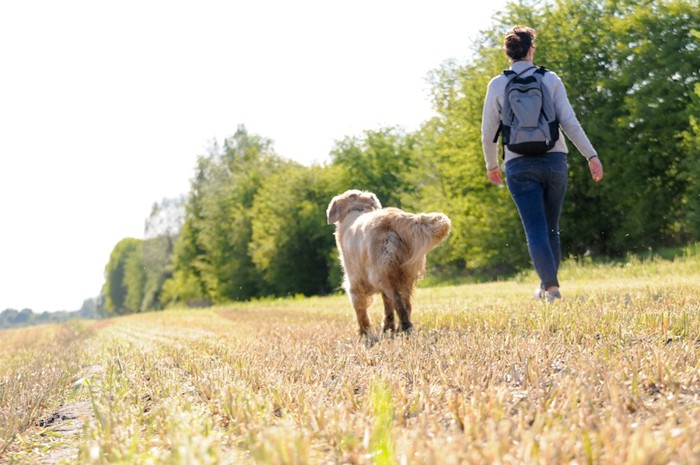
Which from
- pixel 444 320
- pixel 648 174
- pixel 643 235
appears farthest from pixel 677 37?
pixel 444 320

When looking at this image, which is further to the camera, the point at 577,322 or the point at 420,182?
the point at 420,182

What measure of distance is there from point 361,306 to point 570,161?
18.5 metres

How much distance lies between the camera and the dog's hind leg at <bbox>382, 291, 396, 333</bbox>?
5953 millimetres

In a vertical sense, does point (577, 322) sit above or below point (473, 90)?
below

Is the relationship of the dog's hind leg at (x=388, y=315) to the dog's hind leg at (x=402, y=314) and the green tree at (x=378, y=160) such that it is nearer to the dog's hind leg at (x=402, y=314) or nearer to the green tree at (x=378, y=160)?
the dog's hind leg at (x=402, y=314)

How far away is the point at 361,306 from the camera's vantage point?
6.34 m

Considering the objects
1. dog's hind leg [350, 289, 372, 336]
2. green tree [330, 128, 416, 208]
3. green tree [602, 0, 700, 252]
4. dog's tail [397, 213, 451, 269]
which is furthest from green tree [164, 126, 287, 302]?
dog's tail [397, 213, 451, 269]

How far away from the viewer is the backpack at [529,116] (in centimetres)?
620

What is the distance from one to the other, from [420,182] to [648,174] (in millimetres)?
13181

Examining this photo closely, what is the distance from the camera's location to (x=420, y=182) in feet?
110

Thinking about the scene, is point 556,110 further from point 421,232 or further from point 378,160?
point 378,160

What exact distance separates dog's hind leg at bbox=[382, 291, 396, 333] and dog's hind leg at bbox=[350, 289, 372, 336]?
268 mm

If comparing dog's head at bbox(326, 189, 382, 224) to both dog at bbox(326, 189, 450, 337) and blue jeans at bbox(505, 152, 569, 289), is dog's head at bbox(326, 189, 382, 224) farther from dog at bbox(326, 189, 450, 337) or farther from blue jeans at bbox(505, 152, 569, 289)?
blue jeans at bbox(505, 152, 569, 289)

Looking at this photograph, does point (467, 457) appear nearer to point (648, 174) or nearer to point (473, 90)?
point (648, 174)
